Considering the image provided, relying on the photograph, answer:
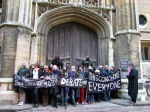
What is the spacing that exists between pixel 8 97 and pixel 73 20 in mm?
5150

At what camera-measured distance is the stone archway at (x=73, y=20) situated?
8836 mm

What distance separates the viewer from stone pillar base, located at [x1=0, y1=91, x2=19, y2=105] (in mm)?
6896

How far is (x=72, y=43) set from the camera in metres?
9.71

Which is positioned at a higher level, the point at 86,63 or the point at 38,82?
the point at 86,63

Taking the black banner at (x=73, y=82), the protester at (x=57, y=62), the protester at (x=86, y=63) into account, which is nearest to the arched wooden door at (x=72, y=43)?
the protester at (x=86, y=63)

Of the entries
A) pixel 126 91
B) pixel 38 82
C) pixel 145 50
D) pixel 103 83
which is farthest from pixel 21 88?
pixel 145 50

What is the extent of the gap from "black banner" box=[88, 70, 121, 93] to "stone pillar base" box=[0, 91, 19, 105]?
2.95 m

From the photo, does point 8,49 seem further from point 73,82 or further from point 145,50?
point 145,50

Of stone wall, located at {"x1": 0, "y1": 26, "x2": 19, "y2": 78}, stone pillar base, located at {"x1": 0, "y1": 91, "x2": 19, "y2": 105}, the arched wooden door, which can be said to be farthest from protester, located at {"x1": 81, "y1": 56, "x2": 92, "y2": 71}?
stone pillar base, located at {"x1": 0, "y1": 91, "x2": 19, "y2": 105}

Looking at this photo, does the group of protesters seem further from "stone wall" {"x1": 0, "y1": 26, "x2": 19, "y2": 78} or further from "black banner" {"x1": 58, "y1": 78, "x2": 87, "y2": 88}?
"stone wall" {"x1": 0, "y1": 26, "x2": 19, "y2": 78}

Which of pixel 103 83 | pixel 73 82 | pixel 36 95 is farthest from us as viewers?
pixel 103 83

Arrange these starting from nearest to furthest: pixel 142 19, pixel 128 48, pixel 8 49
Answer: pixel 8 49 → pixel 128 48 → pixel 142 19

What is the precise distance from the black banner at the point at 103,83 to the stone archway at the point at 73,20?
4.61ft

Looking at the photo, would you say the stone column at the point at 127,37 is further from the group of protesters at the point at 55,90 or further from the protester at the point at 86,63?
the group of protesters at the point at 55,90
